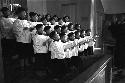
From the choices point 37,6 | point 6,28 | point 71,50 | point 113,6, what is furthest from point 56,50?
point 113,6

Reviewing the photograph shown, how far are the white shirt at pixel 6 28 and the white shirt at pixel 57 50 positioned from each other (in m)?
0.80

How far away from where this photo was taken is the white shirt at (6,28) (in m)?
3.14

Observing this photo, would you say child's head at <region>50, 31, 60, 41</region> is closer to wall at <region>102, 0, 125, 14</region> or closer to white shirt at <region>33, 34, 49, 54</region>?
white shirt at <region>33, 34, 49, 54</region>

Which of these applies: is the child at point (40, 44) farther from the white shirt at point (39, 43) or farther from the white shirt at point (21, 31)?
the white shirt at point (21, 31)

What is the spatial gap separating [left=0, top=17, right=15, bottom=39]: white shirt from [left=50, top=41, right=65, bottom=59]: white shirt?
0.80m

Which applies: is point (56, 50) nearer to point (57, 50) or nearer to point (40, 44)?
point (57, 50)

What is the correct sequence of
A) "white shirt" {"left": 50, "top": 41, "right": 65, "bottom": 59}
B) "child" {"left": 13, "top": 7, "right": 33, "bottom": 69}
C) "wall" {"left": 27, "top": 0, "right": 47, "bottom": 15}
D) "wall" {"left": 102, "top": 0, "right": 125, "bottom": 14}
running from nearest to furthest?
"white shirt" {"left": 50, "top": 41, "right": 65, "bottom": 59} → "child" {"left": 13, "top": 7, "right": 33, "bottom": 69} → "wall" {"left": 27, "top": 0, "right": 47, "bottom": 15} → "wall" {"left": 102, "top": 0, "right": 125, "bottom": 14}

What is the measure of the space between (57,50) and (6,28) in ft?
3.25

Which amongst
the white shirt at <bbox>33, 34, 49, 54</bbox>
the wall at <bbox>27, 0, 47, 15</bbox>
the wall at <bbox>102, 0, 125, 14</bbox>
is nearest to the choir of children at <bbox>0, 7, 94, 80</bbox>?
the white shirt at <bbox>33, 34, 49, 54</bbox>

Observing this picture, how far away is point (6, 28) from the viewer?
10.4ft

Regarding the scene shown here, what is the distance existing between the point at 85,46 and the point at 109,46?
182 centimetres

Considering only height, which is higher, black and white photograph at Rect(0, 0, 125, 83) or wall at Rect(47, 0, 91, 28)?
wall at Rect(47, 0, 91, 28)

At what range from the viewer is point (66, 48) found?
3137mm

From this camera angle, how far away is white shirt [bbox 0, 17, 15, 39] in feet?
10.3
